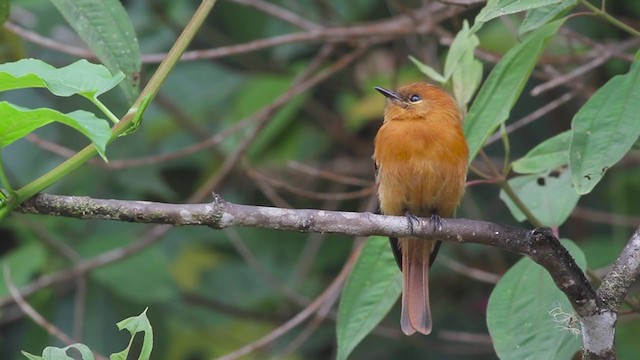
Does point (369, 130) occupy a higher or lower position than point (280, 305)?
higher

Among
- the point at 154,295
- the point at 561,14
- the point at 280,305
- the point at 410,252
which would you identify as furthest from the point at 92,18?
the point at 280,305

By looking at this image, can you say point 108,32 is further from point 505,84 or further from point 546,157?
point 546,157

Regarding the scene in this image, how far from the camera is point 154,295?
399 centimetres

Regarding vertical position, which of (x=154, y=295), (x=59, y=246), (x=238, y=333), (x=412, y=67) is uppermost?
(x=412, y=67)

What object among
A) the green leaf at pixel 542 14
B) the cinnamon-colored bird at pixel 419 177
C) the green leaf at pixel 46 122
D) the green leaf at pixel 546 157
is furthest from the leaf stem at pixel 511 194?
the green leaf at pixel 46 122

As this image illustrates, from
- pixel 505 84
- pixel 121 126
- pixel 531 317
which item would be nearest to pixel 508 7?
pixel 505 84

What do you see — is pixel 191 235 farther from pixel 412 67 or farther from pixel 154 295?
pixel 412 67

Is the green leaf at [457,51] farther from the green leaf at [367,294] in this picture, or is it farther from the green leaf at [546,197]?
the green leaf at [367,294]

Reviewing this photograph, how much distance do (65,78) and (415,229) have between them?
0.76m

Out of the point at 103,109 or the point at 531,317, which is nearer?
the point at 103,109

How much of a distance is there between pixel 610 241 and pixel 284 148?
1616mm

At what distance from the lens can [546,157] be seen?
2518 millimetres

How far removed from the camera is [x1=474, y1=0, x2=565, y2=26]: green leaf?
7.11 feet

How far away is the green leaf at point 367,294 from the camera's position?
258 cm
